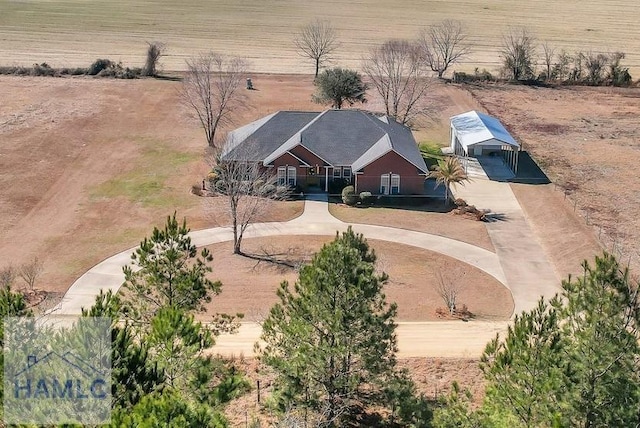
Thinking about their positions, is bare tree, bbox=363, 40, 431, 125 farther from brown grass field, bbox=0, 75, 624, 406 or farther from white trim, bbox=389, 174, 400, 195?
white trim, bbox=389, 174, 400, 195

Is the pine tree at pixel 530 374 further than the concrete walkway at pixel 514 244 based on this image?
No

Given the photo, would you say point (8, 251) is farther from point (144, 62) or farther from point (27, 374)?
point (144, 62)

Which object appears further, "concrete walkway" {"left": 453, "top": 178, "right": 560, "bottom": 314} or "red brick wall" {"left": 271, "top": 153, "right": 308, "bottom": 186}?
"red brick wall" {"left": 271, "top": 153, "right": 308, "bottom": 186}

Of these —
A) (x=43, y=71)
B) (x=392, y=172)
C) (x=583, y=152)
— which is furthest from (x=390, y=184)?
(x=43, y=71)

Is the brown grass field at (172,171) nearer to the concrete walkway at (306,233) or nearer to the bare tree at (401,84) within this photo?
the concrete walkway at (306,233)

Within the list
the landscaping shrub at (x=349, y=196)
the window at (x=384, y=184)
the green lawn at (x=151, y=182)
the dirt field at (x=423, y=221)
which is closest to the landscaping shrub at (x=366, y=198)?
the landscaping shrub at (x=349, y=196)

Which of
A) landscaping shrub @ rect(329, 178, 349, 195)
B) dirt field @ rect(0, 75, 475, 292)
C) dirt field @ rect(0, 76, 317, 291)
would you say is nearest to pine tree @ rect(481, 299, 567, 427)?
dirt field @ rect(0, 76, 317, 291)
